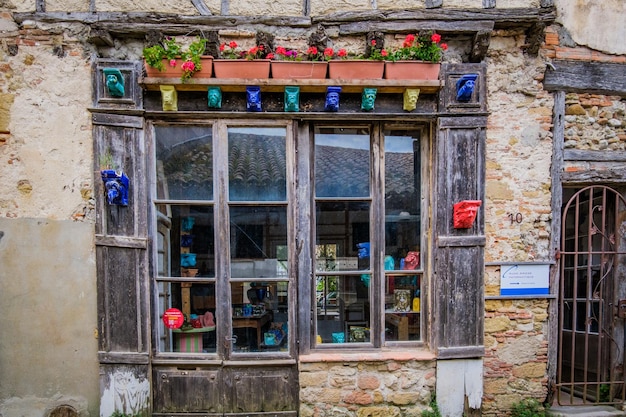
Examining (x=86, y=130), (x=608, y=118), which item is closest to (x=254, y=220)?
(x=86, y=130)

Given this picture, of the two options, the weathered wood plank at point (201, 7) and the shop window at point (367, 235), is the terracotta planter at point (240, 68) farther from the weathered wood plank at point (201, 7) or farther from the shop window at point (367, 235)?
the shop window at point (367, 235)

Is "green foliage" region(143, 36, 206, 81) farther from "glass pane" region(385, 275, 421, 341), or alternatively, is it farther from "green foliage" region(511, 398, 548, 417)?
"green foliage" region(511, 398, 548, 417)

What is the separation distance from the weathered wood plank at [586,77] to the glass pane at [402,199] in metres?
1.47

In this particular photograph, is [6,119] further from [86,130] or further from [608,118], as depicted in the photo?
[608,118]

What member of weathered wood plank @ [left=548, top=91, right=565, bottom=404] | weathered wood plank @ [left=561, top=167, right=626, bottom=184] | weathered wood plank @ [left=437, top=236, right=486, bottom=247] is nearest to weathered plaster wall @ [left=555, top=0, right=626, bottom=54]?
weathered wood plank @ [left=548, top=91, right=565, bottom=404]

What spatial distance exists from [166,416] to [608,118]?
17.5ft

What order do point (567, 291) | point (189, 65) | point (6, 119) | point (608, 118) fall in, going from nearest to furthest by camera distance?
1. point (189, 65)
2. point (6, 119)
3. point (608, 118)
4. point (567, 291)

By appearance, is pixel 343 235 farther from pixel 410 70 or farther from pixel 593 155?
pixel 593 155

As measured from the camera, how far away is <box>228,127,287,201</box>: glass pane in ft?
12.1

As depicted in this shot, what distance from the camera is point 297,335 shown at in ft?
12.0

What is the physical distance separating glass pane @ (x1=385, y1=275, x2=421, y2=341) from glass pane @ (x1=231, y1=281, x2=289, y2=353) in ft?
3.49

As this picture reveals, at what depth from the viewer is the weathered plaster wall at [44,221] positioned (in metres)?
3.51

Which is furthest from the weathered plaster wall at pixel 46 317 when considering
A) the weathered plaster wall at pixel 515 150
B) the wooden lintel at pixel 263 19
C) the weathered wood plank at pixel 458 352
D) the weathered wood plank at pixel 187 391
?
the weathered plaster wall at pixel 515 150

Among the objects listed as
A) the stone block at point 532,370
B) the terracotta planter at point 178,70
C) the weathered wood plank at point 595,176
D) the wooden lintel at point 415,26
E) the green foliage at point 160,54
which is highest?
the wooden lintel at point 415,26
